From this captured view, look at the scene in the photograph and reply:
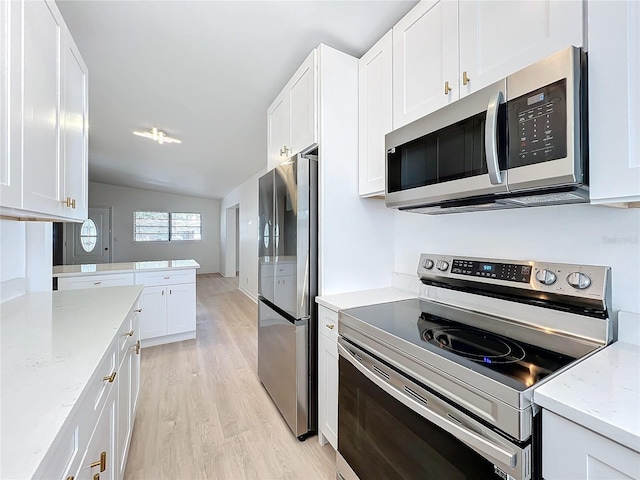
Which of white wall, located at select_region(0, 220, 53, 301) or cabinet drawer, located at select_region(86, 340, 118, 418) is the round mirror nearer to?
white wall, located at select_region(0, 220, 53, 301)

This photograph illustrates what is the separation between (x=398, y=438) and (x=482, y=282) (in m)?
0.77

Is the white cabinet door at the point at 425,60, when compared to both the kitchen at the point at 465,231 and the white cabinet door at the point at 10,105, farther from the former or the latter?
the white cabinet door at the point at 10,105

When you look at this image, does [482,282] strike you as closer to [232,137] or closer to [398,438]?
[398,438]

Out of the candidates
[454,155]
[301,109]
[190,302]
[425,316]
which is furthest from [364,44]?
[190,302]

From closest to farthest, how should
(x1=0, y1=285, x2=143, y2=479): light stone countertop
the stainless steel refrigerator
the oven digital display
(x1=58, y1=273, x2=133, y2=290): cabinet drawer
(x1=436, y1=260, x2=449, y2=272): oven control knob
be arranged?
(x1=0, y1=285, x2=143, y2=479): light stone countertop
the oven digital display
(x1=436, y1=260, x2=449, y2=272): oven control knob
the stainless steel refrigerator
(x1=58, y1=273, x2=133, y2=290): cabinet drawer

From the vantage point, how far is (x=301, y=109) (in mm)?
1888

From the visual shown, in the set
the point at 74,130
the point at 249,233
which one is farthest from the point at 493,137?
the point at 249,233

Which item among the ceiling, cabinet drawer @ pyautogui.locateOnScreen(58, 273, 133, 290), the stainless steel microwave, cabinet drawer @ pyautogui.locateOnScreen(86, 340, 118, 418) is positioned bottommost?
cabinet drawer @ pyautogui.locateOnScreen(86, 340, 118, 418)

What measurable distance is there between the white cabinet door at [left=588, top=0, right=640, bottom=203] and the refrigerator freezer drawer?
58.1 inches

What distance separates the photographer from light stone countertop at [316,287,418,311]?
4.90 ft

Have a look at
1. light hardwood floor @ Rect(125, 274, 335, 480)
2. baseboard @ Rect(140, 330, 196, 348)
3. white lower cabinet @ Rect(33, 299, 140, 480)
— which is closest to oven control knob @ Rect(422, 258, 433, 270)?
light hardwood floor @ Rect(125, 274, 335, 480)

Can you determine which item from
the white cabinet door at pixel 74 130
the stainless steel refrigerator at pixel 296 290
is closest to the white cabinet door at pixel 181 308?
the white cabinet door at pixel 74 130

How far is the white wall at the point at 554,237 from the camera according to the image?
0.96 meters

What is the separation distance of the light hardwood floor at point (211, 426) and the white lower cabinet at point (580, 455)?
48.2 inches
